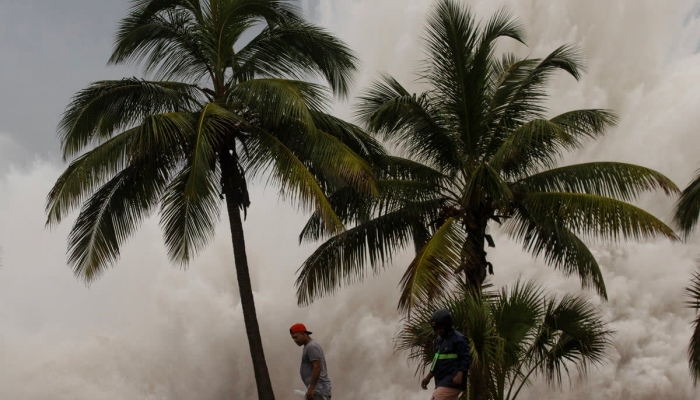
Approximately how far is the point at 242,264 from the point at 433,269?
4907mm

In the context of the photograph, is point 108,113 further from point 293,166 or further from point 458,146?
point 458,146

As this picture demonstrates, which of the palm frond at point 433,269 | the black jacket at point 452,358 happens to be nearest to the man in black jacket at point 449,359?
the black jacket at point 452,358

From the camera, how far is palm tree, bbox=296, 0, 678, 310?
1797 cm

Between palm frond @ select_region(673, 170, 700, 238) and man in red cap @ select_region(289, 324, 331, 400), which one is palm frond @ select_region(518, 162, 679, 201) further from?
man in red cap @ select_region(289, 324, 331, 400)

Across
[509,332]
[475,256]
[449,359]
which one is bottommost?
[449,359]

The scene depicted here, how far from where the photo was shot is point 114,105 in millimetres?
18422

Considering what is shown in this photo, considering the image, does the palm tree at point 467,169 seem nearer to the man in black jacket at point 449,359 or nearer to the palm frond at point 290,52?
the palm frond at point 290,52

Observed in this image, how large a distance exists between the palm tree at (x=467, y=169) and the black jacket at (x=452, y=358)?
724cm

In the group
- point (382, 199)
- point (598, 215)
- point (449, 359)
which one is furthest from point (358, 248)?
point (449, 359)

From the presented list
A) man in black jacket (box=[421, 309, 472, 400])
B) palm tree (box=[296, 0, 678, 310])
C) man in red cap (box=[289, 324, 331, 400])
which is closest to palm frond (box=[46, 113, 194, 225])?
palm tree (box=[296, 0, 678, 310])

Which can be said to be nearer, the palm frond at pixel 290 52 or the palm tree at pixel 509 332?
the palm tree at pixel 509 332

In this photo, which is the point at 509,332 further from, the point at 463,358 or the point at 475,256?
the point at 475,256

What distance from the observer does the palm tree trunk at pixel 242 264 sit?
17.9 meters

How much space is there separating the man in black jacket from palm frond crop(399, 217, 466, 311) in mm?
3920
